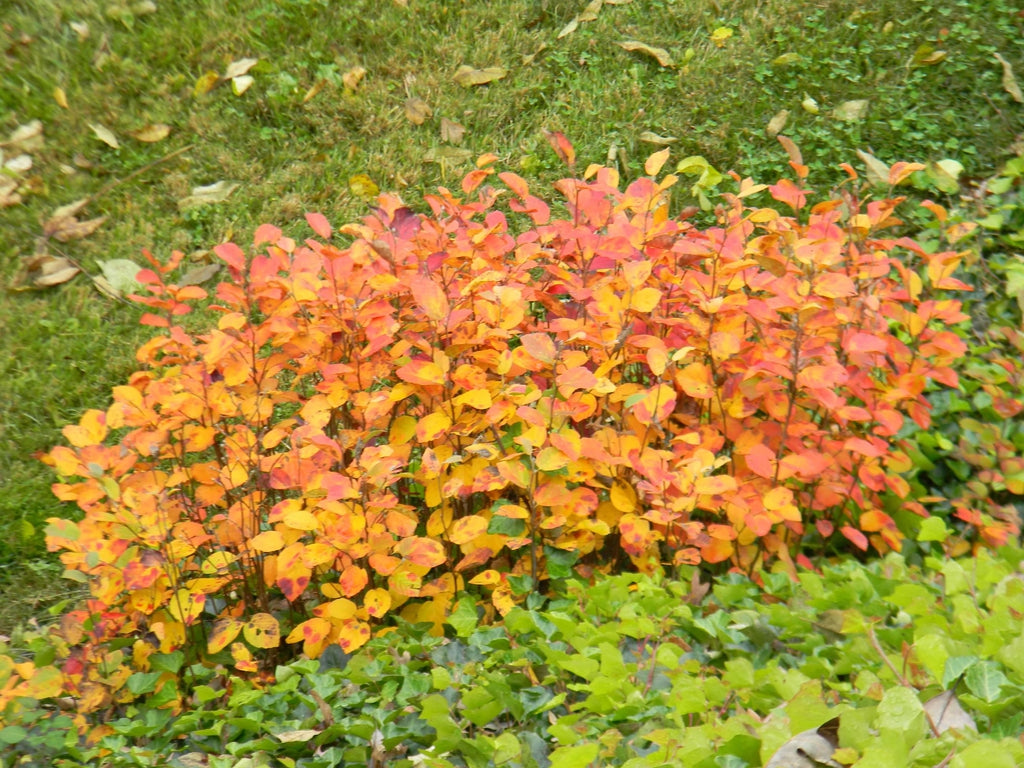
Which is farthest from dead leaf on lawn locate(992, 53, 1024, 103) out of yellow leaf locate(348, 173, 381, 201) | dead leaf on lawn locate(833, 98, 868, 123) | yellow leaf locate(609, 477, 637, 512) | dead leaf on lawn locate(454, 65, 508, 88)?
yellow leaf locate(609, 477, 637, 512)

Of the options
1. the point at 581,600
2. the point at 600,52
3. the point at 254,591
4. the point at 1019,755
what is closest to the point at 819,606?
the point at 581,600

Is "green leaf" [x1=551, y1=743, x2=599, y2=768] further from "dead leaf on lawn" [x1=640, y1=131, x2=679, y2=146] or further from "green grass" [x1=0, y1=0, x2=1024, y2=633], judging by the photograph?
"dead leaf on lawn" [x1=640, y1=131, x2=679, y2=146]

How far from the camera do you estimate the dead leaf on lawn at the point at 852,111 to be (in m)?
4.12

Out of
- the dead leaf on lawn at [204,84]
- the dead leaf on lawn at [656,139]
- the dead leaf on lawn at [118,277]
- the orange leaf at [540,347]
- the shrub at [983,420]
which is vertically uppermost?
the dead leaf on lawn at [204,84]

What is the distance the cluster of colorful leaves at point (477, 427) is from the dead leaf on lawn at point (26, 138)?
1997 millimetres

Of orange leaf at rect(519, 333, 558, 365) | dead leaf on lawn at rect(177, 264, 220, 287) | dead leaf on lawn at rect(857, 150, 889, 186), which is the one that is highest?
orange leaf at rect(519, 333, 558, 365)

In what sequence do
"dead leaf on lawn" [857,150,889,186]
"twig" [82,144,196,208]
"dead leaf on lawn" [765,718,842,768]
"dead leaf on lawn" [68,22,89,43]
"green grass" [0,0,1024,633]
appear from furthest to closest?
"dead leaf on lawn" [68,22,89,43]
"twig" [82,144,196,208]
"green grass" [0,0,1024,633]
"dead leaf on lawn" [857,150,889,186]
"dead leaf on lawn" [765,718,842,768]

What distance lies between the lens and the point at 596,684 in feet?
5.66

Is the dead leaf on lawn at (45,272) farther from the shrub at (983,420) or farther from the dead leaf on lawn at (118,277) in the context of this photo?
the shrub at (983,420)

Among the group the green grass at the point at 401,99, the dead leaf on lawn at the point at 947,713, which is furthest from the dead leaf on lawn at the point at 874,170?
the dead leaf on lawn at the point at 947,713

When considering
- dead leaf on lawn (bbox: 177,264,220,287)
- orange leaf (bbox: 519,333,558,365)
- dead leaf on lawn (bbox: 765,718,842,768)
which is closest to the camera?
dead leaf on lawn (bbox: 765,718,842,768)

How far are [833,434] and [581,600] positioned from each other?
862mm

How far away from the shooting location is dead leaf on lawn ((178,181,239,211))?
413cm

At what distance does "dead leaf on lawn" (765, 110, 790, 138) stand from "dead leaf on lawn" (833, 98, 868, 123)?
0.69 feet
